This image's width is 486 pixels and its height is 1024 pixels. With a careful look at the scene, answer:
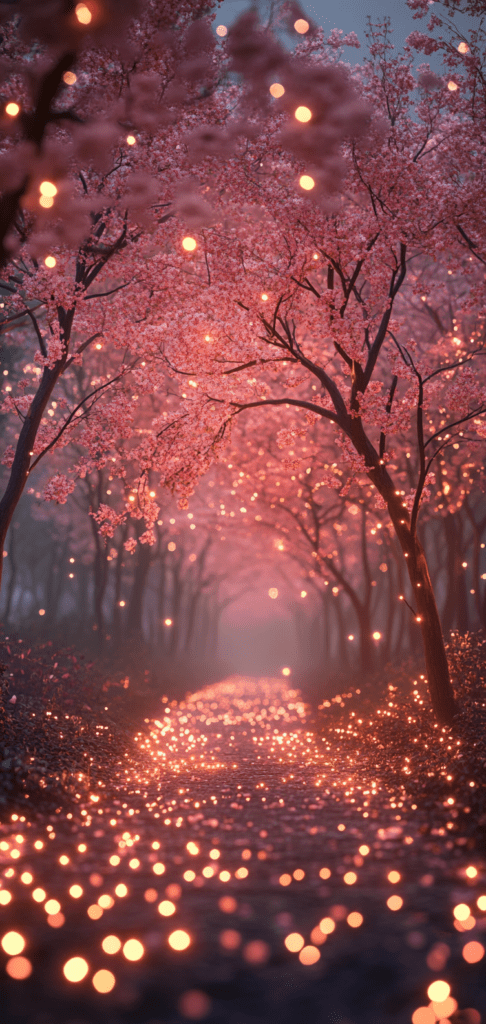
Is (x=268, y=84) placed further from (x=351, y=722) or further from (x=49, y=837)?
(x=351, y=722)

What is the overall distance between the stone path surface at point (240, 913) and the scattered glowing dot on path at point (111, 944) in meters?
0.01

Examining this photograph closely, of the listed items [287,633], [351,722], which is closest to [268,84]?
[351,722]

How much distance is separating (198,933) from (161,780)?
6.05m

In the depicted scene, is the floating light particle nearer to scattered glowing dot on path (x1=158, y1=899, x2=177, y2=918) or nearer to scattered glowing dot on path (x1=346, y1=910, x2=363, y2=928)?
scattered glowing dot on path (x1=346, y1=910, x2=363, y2=928)

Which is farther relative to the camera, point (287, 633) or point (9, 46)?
point (287, 633)

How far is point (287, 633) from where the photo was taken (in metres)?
106

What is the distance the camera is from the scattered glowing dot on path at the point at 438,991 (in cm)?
386

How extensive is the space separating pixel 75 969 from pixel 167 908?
1.08 meters

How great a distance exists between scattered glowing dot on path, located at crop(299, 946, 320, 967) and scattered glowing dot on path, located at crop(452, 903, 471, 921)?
127cm

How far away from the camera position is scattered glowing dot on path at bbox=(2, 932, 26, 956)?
4.36 metres

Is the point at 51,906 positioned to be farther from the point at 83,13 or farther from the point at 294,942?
the point at 83,13

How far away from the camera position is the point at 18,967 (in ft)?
13.6

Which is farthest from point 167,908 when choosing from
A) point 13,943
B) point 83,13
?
point 83,13

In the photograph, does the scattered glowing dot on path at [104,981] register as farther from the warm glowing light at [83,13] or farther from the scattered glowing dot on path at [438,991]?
the warm glowing light at [83,13]
